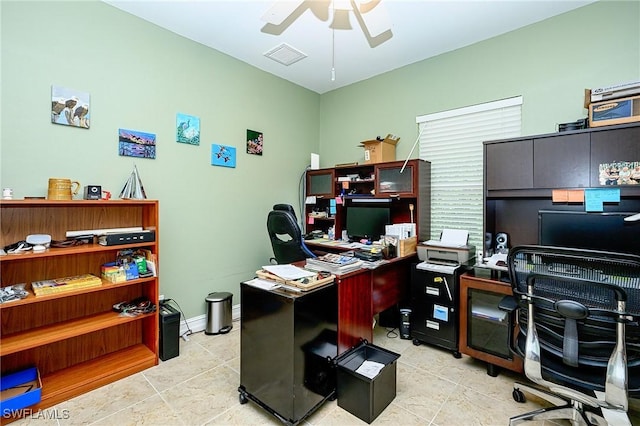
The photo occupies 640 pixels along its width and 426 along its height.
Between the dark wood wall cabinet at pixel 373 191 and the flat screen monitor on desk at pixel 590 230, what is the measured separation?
3.67 feet

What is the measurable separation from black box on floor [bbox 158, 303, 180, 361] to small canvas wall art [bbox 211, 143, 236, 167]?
4.99 ft

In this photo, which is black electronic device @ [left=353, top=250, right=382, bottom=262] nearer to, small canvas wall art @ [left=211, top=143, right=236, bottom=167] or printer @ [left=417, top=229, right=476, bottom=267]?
printer @ [left=417, top=229, right=476, bottom=267]

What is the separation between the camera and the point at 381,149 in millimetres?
3314

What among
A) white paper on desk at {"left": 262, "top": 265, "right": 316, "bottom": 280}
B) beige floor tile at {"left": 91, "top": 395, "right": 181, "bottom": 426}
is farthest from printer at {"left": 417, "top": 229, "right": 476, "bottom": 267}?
beige floor tile at {"left": 91, "top": 395, "right": 181, "bottom": 426}

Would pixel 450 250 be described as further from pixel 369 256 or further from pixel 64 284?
pixel 64 284

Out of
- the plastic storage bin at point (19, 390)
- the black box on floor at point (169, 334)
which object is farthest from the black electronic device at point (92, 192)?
the plastic storage bin at point (19, 390)

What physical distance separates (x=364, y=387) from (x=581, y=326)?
1161 millimetres

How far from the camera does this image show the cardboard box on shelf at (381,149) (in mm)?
3318

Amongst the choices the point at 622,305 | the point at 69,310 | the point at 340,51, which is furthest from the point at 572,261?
the point at 69,310

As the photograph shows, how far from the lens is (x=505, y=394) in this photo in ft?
6.54

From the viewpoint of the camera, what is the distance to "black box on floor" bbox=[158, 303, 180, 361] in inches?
94.9

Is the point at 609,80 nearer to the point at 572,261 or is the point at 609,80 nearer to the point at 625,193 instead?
the point at 625,193

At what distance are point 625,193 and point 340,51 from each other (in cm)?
266

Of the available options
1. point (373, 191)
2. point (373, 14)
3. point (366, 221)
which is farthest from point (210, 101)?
point (366, 221)
